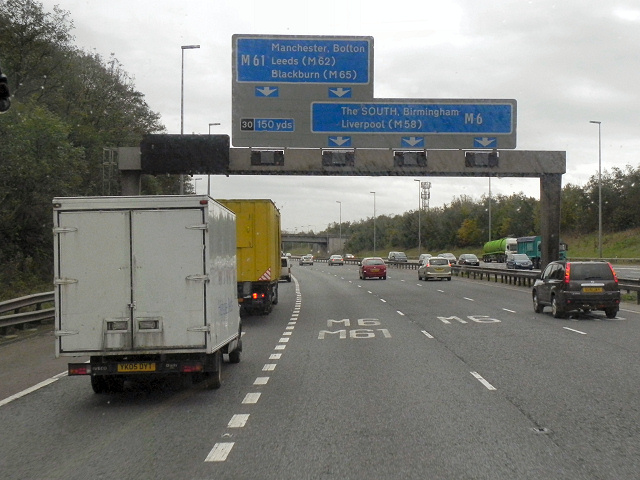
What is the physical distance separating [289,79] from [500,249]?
65504mm

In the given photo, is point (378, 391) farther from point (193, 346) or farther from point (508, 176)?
point (508, 176)

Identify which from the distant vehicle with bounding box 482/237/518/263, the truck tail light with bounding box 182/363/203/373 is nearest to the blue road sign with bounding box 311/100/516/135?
the truck tail light with bounding box 182/363/203/373

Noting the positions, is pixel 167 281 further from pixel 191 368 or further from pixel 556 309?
pixel 556 309

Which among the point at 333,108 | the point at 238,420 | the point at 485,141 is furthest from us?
the point at 485,141

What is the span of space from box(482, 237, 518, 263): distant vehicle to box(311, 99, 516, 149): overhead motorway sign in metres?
55.9

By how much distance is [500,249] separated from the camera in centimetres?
8869

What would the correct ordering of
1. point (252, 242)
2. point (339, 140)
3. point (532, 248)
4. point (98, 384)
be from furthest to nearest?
point (532, 248) → point (339, 140) → point (252, 242) → point (98, 384)

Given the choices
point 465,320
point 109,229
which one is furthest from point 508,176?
point 109,229

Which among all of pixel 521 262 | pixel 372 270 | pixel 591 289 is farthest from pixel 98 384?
pixel 521 262

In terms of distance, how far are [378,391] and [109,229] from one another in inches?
161

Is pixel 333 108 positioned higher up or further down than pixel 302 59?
further down

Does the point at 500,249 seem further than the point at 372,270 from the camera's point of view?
Yes

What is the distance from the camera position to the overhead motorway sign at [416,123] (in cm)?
2764

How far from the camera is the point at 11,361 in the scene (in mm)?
14633
